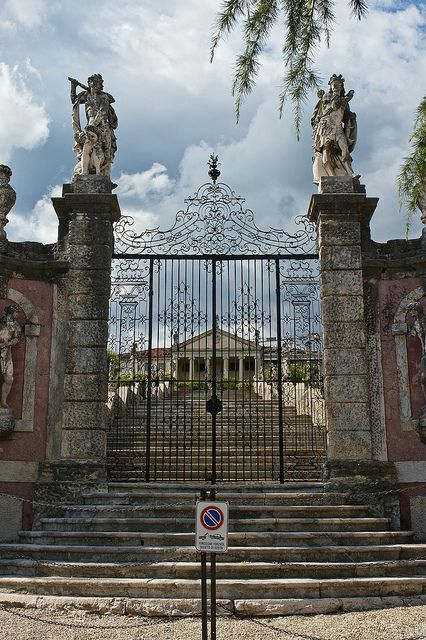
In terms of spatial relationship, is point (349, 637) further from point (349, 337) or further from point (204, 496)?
point (349, 337)

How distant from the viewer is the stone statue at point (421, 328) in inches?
380

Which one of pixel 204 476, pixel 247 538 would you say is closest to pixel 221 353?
pixel 204 476

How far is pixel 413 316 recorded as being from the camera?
10.2 metres

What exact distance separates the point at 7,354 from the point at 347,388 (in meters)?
4.89

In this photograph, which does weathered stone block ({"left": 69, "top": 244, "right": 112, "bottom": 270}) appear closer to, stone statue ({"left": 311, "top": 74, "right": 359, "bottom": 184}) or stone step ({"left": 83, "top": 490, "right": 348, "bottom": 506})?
stone step ({"left": 83, "top": 490, "right": 348, "bottom": 506})

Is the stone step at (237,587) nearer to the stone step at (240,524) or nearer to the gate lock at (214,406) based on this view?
the stone step at (240,524)

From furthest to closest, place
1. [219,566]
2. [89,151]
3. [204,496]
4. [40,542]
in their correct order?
1. [89,151]
2. [40,542]
3. [219,566]
4. [204,496]

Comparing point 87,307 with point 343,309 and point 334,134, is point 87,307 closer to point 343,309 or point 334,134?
point 343,309

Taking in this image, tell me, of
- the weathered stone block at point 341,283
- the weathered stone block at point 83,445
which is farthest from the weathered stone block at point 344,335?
the weathered stone block at point 83,445

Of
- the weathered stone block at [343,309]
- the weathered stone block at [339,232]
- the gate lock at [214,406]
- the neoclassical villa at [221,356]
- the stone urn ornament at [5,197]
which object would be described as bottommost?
the gate lock at [214,406]

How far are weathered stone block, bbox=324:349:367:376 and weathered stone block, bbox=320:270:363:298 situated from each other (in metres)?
0.88

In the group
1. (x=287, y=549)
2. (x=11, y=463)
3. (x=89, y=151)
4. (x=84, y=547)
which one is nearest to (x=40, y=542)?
(x=84, y=547)

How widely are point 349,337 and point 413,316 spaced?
1.01 meters

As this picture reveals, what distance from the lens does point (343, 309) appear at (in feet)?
33.4
